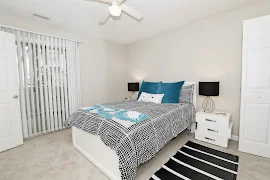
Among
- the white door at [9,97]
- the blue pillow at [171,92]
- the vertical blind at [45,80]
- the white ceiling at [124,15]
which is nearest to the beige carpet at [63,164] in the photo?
the white door at [9,97]

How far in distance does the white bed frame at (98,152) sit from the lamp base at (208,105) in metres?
2.12

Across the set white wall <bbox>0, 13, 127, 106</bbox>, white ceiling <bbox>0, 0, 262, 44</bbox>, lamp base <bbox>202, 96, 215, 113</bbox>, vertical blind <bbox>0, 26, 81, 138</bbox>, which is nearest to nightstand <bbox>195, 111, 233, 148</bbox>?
lamp base <bbox>202, 96, 215, 113</bbox>

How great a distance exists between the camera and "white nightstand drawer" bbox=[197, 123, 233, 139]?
7.09 ft

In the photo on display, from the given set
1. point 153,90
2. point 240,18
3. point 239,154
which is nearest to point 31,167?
point 153,90

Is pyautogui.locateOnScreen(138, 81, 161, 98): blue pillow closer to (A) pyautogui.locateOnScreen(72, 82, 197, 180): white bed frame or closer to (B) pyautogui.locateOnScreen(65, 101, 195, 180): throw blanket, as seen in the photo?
(B) pyautogui.locateOnScreen(65, 101, 195, 180): throw blanket

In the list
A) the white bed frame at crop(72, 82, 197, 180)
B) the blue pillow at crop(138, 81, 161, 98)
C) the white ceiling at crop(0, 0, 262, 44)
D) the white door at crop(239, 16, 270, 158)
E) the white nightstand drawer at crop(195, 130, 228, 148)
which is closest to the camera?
the white bed frame at crop(72, 82, 197, 180)

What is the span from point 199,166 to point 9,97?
10.6 feet

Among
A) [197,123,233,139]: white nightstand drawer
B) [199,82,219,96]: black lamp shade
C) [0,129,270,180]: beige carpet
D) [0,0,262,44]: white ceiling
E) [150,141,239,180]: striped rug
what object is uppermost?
[0,0,262,44]: white ceiling

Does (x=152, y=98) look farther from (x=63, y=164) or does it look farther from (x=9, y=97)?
(x=9, y=97)

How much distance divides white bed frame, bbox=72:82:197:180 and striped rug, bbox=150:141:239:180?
18.7 inches

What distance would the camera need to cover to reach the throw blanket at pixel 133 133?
1.31m

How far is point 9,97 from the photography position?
89.3 inches

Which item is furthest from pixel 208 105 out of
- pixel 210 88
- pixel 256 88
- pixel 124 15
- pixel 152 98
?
pixel 124 15

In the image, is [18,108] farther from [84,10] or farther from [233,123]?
[233,123]
